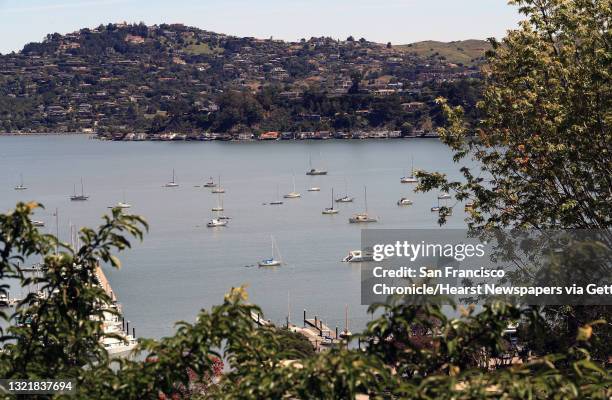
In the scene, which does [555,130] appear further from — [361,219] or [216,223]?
[361,219]

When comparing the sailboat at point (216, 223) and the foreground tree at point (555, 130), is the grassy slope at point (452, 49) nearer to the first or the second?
the sailboat at point (216, 223)

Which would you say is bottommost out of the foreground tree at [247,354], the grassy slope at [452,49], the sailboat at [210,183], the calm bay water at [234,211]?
the calm bay water at [234,211]

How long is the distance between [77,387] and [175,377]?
1.32 feet

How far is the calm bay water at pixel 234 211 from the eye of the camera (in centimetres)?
3238

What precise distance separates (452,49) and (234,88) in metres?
→ 38.1

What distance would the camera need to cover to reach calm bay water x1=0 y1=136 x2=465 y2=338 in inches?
1275

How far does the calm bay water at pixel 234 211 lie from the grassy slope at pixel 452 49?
6241 centimetres

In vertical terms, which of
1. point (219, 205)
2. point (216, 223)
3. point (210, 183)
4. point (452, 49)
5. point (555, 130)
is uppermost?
point (452, 49)

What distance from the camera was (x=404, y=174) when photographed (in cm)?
7369

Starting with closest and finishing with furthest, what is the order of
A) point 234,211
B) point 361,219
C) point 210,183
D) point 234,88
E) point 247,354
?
point 247,354
point 361,219
point 234,211
point 210,183
point 234,88

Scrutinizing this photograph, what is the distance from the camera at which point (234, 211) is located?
179ft

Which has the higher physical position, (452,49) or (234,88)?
(452,49)

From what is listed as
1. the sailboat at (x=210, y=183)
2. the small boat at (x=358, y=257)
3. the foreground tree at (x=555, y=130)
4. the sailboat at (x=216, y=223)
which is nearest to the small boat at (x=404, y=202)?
the sailboat at (x=216, y=223)

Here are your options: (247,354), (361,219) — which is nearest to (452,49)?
(361,219)
